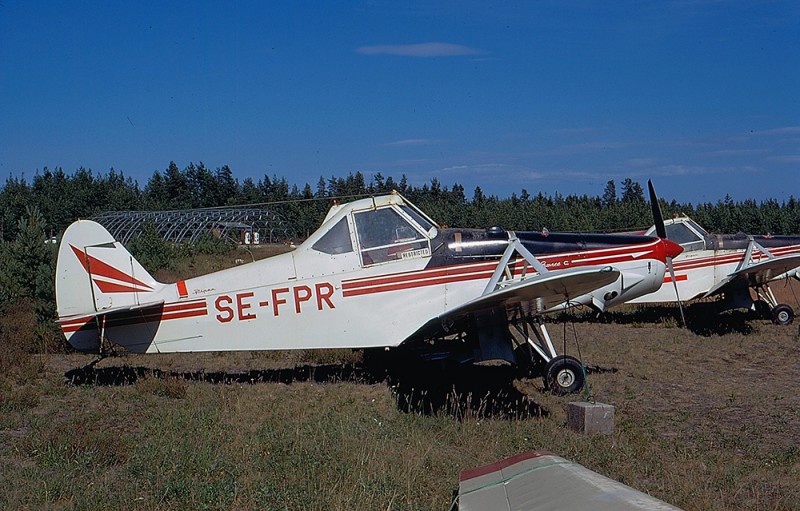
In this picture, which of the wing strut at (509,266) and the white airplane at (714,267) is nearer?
the wing strut at (509,266)

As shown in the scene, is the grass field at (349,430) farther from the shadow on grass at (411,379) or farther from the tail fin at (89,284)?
the tail fin at (89,284)

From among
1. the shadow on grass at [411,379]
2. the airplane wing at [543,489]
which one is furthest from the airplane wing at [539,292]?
the airplane wing at [543,489]

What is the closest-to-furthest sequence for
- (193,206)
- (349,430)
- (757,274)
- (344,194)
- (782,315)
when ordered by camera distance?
(349,430) < (757,274) < (782,315) < (344,194) < (193,206)

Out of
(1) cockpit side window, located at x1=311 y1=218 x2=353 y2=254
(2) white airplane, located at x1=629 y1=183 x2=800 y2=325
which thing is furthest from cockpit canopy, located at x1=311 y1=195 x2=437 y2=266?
(2) white airplane, located at x1=629 y1=183 x2=800 y2=325

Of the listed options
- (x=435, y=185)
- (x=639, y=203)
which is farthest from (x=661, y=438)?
(x=435, y=185)

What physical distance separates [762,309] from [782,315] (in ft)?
4.42

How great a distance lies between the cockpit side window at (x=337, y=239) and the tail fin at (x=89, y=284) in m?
2.28

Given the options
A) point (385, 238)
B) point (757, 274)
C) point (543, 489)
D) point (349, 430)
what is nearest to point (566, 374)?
point (385, 238)

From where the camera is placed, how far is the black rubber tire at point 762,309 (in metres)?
16.0

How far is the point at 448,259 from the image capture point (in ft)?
27.6

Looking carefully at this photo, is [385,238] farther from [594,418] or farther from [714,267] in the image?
[714,267]

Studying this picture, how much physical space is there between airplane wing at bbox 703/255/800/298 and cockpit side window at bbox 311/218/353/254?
375 inches

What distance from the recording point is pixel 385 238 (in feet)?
27.8

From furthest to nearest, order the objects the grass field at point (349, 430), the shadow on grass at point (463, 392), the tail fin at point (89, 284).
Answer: the tail fin at point (89, 284)
the shadow on grass at point (463, 392)
the grass field at point (349, 430)
